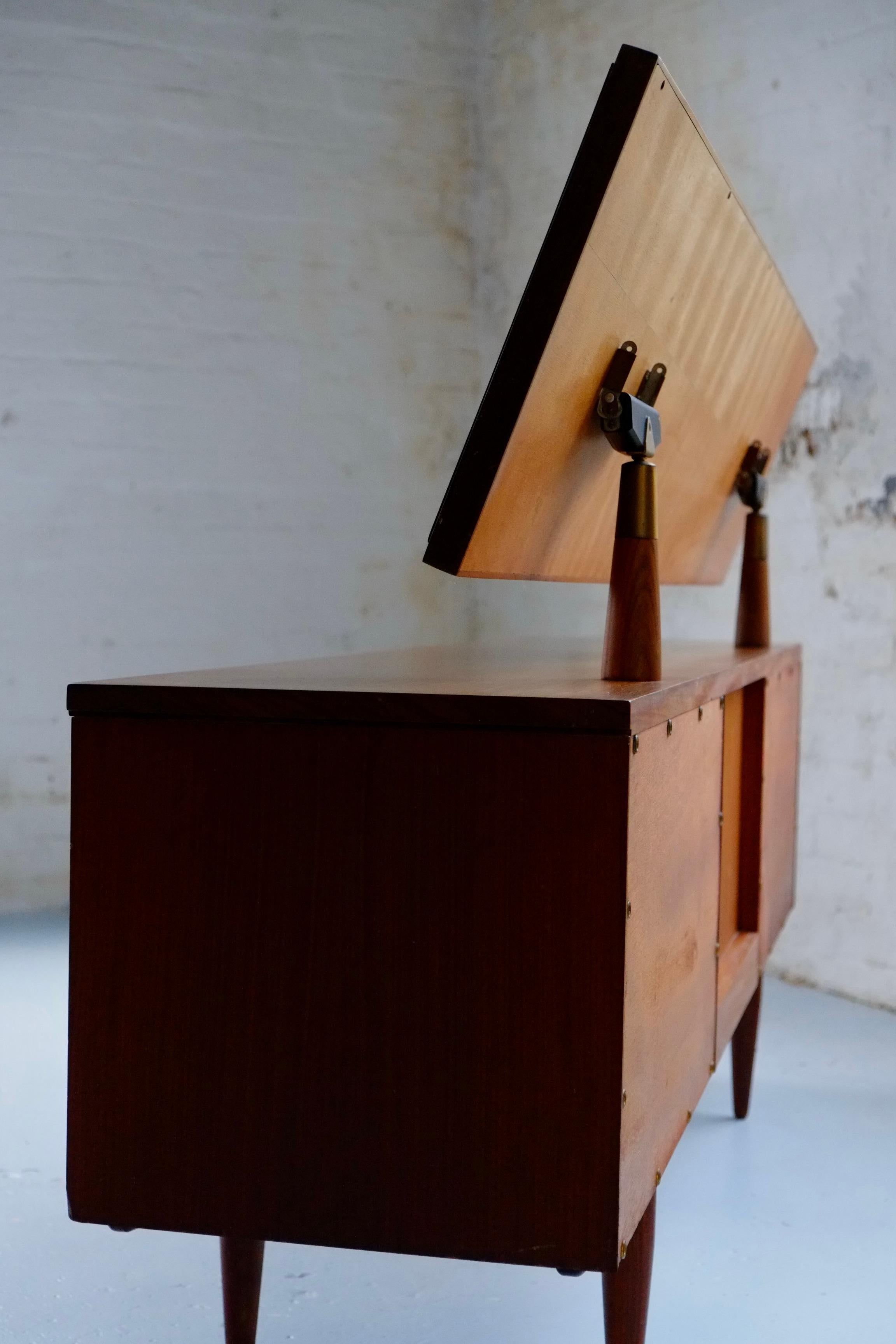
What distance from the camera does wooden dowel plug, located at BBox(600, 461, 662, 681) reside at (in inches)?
58.0

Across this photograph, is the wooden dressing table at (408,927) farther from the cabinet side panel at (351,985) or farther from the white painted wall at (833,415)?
the white painted wall at (833,415)

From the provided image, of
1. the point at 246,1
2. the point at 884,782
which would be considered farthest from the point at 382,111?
the point at 884,782

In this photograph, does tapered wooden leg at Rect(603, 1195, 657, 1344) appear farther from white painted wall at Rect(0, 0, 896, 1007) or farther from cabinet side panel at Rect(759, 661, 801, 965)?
white painted wall at Rect(0, 0, 896, 1007)

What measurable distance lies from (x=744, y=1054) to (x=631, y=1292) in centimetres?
130

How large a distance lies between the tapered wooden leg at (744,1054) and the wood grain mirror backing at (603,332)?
112 centimetres

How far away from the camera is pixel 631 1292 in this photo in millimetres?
1496

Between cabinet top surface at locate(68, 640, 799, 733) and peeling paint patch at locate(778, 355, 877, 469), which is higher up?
peeling paint patch at locate(778, 355, 877, 469)

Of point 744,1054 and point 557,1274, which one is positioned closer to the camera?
point 557,1274

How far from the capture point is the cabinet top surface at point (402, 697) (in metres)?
1.21

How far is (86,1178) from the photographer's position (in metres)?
1.29

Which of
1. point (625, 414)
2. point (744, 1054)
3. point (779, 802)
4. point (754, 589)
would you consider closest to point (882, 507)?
point (754, 589)

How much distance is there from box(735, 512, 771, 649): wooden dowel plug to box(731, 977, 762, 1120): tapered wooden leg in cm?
67

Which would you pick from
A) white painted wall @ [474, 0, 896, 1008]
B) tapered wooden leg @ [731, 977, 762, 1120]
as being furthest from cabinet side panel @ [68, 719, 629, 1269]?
white painted wall @ [474, 0, 896, 1008]

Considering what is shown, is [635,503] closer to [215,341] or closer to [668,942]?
[668,942]
